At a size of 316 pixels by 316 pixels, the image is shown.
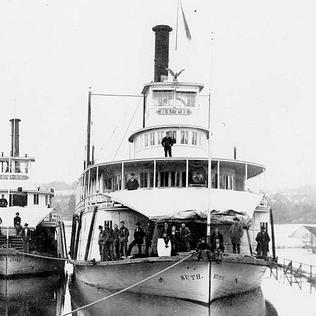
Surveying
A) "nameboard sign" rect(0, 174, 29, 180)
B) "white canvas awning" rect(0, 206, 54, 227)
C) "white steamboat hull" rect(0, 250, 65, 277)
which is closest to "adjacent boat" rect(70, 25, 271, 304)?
"white steamboat hull" rect(0, 250, 65, 277)

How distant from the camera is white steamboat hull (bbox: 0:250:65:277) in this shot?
83.8 feet

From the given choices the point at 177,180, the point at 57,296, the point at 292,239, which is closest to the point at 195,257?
the point at 177,180

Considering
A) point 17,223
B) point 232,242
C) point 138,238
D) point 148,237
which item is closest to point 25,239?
point 17,223

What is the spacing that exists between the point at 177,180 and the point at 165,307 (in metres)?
5.98

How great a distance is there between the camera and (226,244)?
20734mm

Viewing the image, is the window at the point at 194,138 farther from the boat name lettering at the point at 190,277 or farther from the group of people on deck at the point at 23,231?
the boat name lettering at the point at 190,277

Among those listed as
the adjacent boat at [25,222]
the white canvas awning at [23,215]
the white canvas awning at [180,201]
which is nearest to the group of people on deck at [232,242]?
the white canvas awning at [180,201]

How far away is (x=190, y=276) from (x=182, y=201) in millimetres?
3359

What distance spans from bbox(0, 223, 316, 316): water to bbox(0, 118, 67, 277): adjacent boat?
3.33 feet

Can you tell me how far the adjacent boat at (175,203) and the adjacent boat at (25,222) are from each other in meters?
2.12

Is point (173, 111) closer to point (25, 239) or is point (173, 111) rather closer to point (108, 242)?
point (108, 242)

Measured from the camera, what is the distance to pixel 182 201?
19.7 meters

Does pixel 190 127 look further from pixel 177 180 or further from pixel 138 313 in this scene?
pixel 138 313

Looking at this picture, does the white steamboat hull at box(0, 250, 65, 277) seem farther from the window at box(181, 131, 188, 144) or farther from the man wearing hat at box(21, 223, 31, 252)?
the window at box(181, 131, 188, 144)
